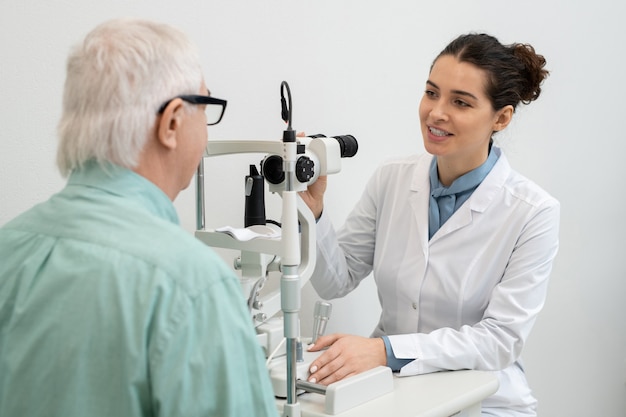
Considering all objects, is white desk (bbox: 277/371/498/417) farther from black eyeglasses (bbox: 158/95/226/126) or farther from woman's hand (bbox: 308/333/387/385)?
black eyeglasses (bbox: 158/95/226/126)

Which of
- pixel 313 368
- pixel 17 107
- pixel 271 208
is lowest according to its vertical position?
pixel 313 368

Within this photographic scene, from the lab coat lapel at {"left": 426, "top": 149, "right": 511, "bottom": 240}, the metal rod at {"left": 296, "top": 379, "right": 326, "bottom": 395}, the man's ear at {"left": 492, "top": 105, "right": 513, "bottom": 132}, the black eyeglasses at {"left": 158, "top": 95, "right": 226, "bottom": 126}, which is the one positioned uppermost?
the black eyeglasses at {"left": 158, "top": 95, "right": 226, "bottom": 126}

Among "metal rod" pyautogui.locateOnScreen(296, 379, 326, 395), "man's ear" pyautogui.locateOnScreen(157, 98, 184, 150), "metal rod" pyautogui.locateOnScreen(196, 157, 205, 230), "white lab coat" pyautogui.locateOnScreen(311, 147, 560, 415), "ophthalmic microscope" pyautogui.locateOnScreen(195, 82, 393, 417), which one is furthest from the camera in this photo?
"white lab coat" pyautogui.locateOnScreen(311, 147, 560, 415)

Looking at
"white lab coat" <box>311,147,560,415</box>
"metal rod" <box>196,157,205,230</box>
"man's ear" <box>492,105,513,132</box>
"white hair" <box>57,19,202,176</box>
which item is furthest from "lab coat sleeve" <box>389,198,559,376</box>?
"white hair" <box>57,19,202,176</box>

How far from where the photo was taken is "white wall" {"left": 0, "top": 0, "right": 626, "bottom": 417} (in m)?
1.51

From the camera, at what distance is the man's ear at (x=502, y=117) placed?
5.78ft

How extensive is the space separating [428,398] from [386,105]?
105cm

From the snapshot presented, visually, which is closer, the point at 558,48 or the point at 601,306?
the point at 558,48

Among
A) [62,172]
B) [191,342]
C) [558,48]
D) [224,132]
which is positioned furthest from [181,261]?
[558,48]

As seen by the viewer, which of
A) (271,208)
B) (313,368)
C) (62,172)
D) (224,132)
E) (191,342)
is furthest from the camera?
(271,208)

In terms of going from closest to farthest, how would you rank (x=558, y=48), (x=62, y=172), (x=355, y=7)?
(x=62, y=172)
(x=355, y=7)
(x=558, y=48)

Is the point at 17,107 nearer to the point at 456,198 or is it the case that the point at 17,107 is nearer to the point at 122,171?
the point at 122,171

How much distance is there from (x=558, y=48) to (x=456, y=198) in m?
1.25

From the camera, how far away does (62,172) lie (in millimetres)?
987
